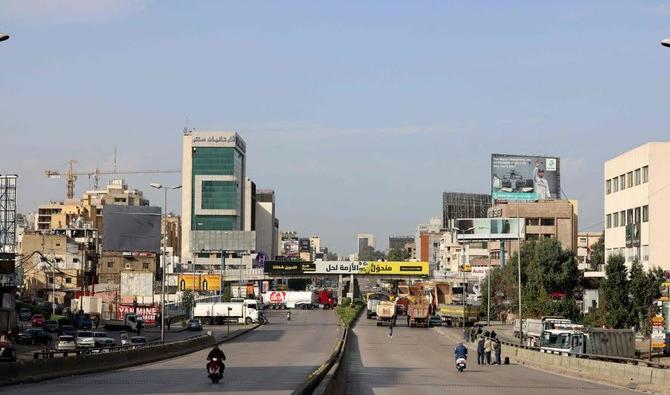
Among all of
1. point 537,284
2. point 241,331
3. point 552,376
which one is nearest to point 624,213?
point 537,284

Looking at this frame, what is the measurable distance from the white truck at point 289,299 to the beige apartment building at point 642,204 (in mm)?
88015

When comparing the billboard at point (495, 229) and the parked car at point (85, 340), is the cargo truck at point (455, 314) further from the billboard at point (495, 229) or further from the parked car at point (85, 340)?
the parked car at point (85, 340)

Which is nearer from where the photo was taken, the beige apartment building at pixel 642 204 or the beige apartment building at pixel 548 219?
the beige apartment building at pixel 642 204

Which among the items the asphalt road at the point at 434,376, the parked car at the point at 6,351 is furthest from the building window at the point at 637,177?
the parked car at the point at 6,351

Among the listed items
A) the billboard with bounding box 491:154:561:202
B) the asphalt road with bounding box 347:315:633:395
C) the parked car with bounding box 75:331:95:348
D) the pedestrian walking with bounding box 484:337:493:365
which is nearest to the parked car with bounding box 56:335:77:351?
the parked car with bounding box 75:331:95:348

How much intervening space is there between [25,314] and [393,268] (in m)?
83.1

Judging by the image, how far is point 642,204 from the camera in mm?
89312

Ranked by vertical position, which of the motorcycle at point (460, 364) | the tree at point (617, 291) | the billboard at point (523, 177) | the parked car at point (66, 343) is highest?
the billboard at point (523, 177)

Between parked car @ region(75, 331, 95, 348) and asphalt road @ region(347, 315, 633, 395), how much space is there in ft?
56.9

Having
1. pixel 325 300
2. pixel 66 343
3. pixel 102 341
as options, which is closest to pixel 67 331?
pixel 102 341

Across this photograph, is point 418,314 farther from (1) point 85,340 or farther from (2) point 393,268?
(2) point 393,268

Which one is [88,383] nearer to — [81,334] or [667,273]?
[81,334]

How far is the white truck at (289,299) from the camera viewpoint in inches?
7101

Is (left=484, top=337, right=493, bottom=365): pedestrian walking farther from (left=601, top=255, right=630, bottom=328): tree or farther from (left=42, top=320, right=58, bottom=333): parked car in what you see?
(left=42, top=320, right=58, bottom=333): parked car
